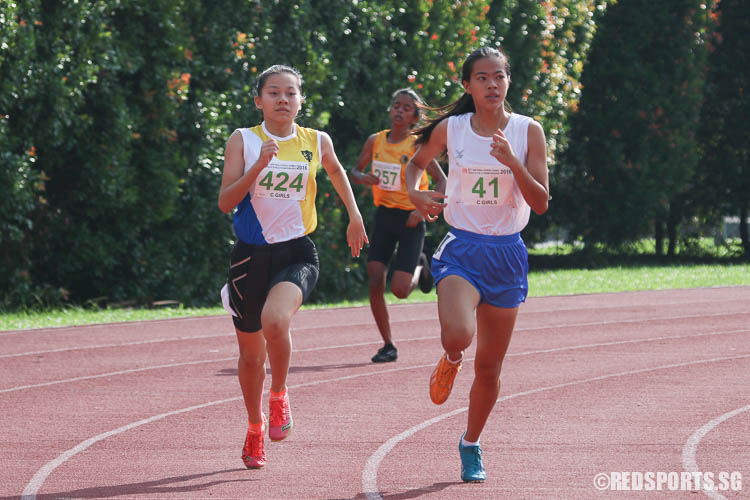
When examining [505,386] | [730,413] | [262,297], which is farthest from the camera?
[505,386]

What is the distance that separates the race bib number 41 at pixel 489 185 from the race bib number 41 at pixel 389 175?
14.9 feet

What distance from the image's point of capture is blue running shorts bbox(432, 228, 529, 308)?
5703 millimetres

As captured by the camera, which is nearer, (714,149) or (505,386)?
(505,386)

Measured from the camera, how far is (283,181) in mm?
6105

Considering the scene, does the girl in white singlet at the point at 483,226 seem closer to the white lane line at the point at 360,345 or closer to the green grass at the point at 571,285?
the white lane line at the point at 360,345

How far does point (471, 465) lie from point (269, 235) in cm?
156

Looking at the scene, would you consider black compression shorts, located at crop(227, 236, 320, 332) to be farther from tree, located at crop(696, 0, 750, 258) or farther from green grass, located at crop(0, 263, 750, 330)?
tree, located at crop(696, 0, 750, 258)

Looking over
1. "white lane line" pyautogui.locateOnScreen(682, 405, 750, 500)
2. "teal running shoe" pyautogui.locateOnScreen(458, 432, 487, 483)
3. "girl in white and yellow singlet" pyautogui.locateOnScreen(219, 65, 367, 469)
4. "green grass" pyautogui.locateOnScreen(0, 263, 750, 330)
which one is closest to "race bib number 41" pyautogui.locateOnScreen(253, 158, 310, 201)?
"girl in white and yellow singlet" pyautogui.locateOnScreen(219, 65, 367, 469)

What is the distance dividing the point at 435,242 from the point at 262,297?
1615cm

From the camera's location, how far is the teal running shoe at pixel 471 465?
229 inches

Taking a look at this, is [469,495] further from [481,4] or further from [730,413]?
[481,4]

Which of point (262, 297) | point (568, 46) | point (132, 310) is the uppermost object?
point (568, 46)

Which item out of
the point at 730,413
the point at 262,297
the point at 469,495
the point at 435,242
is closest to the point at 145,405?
the point at 262,297

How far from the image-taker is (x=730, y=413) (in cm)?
789
